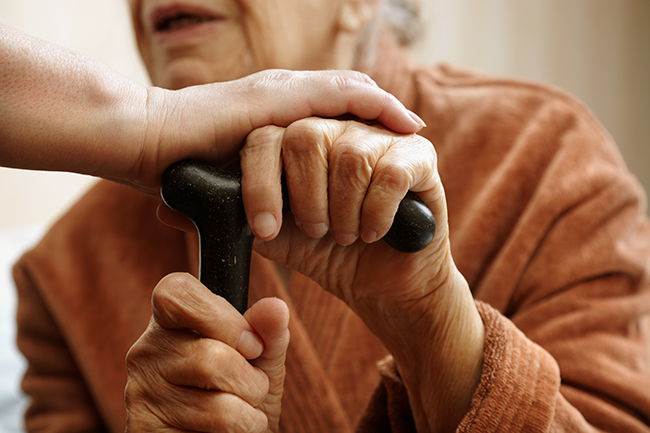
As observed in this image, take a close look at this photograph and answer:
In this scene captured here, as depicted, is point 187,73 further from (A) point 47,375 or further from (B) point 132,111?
(A) point 47,375

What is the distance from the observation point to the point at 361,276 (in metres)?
0.48

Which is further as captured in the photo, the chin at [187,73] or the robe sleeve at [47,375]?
the robe sleeve at [47,375]

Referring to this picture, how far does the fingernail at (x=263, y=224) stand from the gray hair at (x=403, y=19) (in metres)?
0.84

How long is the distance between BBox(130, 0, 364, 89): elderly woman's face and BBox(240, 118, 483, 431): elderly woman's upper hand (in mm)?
379

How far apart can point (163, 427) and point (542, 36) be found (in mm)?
1709

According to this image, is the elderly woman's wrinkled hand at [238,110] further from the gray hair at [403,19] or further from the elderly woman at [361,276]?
the gray hair at [403,19]

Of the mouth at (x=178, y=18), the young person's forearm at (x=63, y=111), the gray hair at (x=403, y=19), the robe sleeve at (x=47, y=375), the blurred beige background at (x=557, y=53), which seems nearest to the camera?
the young person's forearm at (x=63, y=111)

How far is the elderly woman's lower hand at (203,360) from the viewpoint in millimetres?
381

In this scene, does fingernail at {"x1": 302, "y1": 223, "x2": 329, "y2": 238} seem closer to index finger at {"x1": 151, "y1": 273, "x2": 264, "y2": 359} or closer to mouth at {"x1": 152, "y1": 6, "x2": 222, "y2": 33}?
index finger at {"x1": 151, "y1": 273, "x2": 264, "y2": 359}

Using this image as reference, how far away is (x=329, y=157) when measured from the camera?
392mm

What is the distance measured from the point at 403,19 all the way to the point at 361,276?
83 cm

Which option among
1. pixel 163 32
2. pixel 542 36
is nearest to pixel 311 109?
pixel 163 32

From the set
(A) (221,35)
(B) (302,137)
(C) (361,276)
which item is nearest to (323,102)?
(B) (302,137)

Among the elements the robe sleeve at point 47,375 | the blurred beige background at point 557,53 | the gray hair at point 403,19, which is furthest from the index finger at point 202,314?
the blurred beige background at point 557,53
